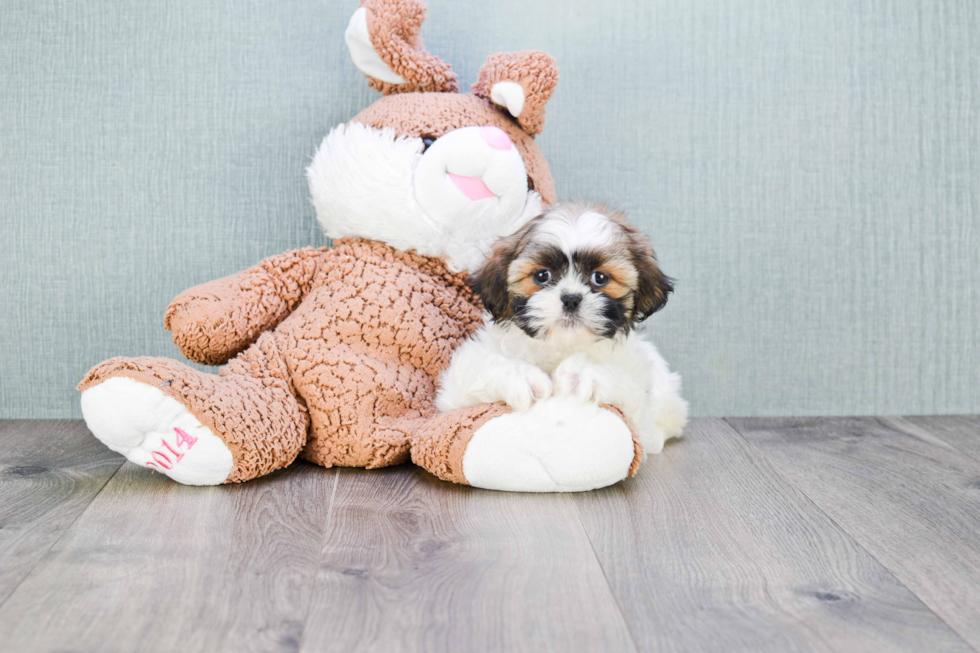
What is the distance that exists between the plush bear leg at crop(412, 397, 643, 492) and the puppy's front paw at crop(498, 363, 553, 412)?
15 millimetres

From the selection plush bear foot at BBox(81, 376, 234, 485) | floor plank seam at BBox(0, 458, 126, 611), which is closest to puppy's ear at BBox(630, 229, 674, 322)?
plush bear foot at BBox(81, 376, 234, 485)

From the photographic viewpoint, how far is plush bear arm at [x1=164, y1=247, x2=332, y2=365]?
150 centimetres

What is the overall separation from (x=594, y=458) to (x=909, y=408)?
3.67 feet

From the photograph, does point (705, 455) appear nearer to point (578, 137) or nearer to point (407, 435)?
point (407, 435)

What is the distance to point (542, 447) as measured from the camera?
1326 millimetres

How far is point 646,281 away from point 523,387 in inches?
10.6

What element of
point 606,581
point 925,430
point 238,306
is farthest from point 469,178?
point 925,430

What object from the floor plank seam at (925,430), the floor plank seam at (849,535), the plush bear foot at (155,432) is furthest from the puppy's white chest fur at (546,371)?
the floor plank seam at (925,430)

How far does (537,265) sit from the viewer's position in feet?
4.33

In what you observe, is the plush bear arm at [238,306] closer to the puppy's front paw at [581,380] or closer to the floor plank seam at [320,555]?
the floor plank seam at [320,555]

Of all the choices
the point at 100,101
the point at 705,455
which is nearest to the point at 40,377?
the point at 100,101

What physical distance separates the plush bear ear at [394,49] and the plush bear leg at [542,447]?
713mm

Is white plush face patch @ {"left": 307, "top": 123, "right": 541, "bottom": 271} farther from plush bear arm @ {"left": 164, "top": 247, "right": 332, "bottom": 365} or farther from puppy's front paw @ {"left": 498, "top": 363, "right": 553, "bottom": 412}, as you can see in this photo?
puppy's front paw @ {"left": 498, "top": 363, "right": 553, "bottom": 412}

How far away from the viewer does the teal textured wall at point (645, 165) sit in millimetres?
1858
